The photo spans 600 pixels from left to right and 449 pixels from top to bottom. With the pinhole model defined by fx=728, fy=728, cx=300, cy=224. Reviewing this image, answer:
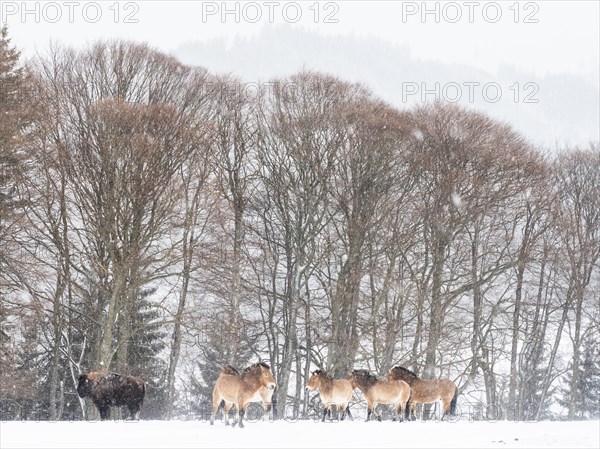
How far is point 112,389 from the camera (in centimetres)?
2064

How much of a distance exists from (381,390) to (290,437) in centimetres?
671

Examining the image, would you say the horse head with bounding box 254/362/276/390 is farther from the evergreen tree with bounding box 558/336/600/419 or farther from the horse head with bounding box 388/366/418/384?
the evergreen tree with bounding box 558/336/600/419

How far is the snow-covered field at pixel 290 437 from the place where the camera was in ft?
37.9

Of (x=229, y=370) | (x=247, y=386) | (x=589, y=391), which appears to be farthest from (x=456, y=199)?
(x=589, y=391)

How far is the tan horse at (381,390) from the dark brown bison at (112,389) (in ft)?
20.5

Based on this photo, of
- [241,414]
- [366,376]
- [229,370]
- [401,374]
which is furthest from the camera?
[401,374]

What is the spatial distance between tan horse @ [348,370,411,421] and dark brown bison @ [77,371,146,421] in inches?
246

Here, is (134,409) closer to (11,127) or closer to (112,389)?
(112,389)

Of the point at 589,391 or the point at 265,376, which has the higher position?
the point at 589,391

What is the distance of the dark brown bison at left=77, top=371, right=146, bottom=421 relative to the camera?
67.6 ft

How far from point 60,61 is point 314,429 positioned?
2027 cm

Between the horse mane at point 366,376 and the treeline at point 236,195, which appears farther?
the treeline at point 236,195

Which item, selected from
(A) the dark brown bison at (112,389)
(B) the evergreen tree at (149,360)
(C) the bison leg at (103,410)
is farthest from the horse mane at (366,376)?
(B) the evergreen tree at (149,360)

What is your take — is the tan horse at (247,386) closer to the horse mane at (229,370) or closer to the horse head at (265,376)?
the horse head at (265,376)
